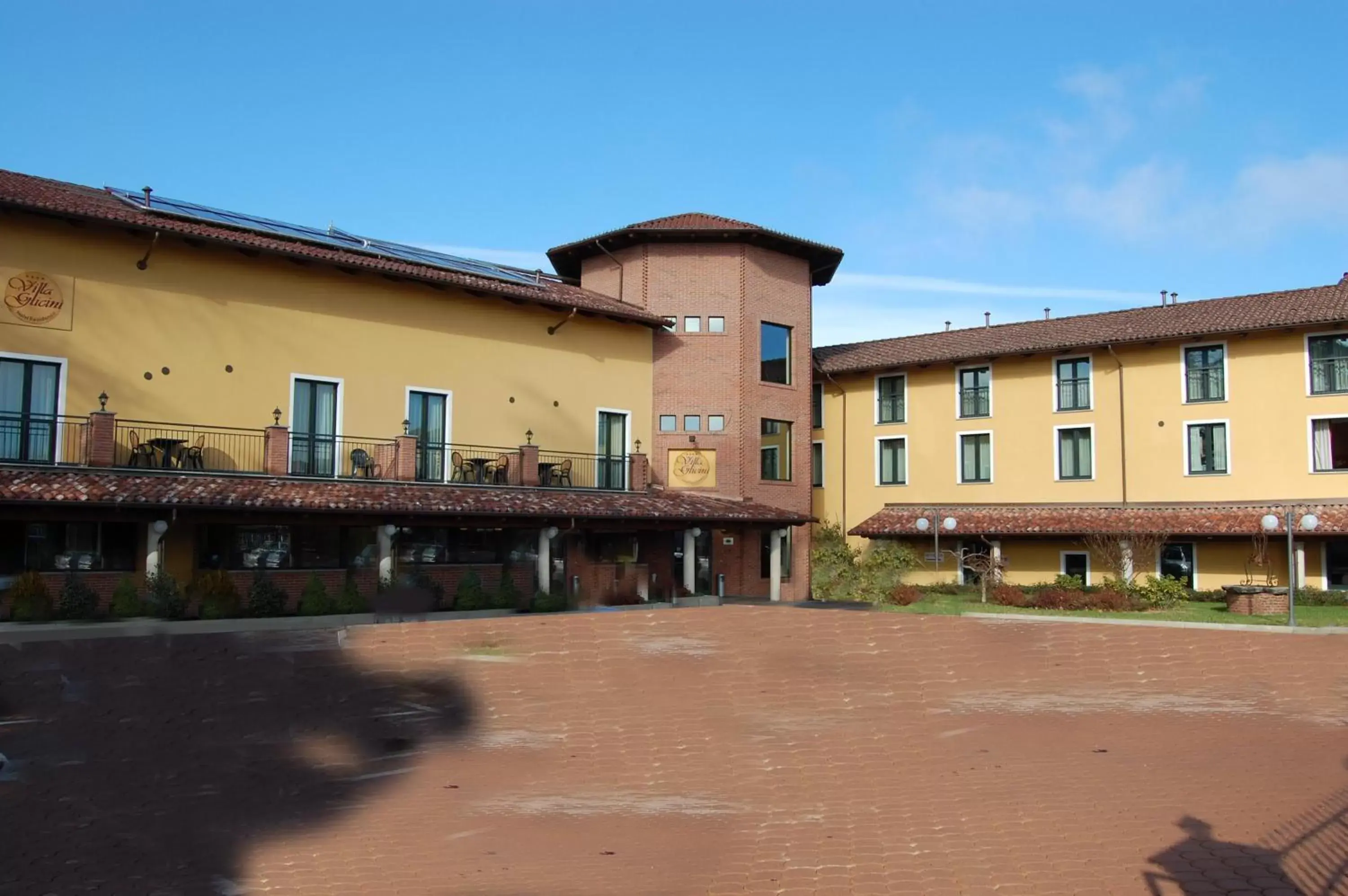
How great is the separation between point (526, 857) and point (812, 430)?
32667mm

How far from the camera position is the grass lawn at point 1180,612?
24.4 m

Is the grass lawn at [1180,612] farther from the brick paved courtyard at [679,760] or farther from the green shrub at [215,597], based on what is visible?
the green shrub at [215,597]

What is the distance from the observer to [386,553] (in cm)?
2433

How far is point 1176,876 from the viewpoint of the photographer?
Answer: 7.54 metres

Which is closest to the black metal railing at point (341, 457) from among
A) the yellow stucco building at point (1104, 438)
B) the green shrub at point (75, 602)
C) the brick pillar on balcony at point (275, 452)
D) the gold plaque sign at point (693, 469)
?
the brick pillar on balcony at point (275, 452)

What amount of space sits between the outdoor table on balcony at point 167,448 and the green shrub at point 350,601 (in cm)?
437

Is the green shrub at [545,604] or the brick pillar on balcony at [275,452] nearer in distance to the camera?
the brick pillar on balcony at [275,452]

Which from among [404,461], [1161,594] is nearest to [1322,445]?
[1161,594]

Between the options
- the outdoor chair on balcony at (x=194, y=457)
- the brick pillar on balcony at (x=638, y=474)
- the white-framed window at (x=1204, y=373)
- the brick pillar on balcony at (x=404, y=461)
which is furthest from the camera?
the white-framed window at (x=1204, y=373)

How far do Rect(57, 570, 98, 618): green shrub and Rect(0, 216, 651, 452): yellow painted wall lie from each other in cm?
389

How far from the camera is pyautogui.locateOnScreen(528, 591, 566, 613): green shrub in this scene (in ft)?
86.5

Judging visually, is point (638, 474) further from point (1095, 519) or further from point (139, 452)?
point (1095, 519)

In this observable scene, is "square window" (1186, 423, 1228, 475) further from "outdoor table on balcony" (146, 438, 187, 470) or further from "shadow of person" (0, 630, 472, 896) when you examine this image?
"outdoor table on balcony" (146, 438, 187, 470)

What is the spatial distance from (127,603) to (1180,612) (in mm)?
22918
